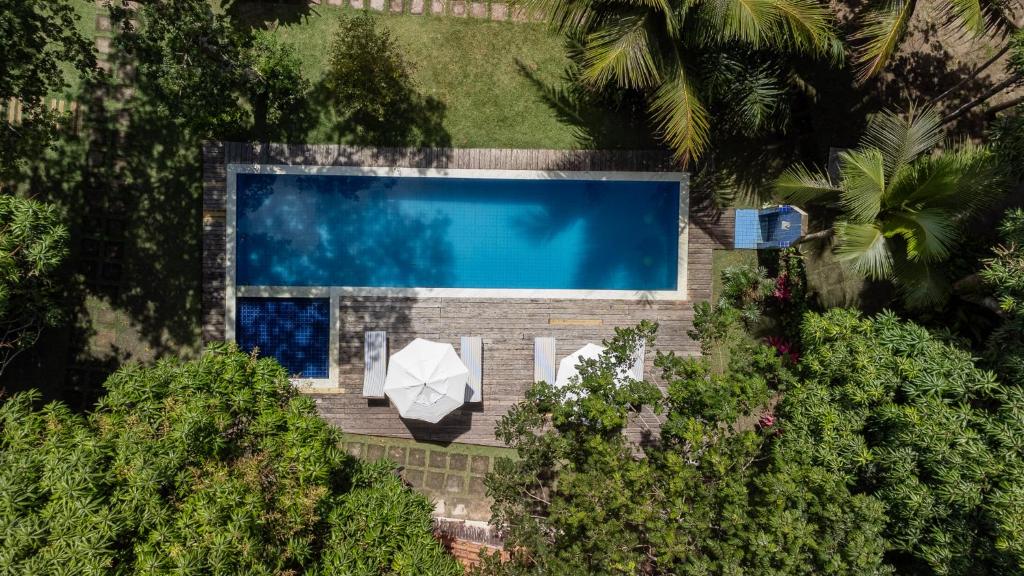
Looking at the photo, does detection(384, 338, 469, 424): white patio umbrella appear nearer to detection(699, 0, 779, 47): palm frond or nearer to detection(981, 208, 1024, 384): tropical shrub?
detection(699, 0, 779, 47): palm frond

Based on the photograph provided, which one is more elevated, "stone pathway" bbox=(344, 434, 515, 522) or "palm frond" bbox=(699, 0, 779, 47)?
"palm frond" bbox=(699, 0, 779, 47)

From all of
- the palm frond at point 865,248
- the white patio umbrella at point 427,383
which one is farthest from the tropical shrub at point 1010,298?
the white patio umbrella at point 427,383

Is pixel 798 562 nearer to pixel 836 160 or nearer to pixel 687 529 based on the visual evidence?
pixel 687 529

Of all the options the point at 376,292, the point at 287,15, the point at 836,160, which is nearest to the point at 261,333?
the point at 376,292

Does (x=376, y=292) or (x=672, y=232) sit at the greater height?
(x=672, y=232)

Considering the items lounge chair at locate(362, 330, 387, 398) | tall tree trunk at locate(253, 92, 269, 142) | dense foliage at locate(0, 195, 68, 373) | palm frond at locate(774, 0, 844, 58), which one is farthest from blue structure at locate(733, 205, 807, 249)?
dense foliage at locate(0, 195, 68, 373)

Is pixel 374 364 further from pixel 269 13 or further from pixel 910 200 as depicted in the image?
pixel 910 200

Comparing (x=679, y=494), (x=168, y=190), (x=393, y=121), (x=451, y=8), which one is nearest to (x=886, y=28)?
(x=679, y=494)
